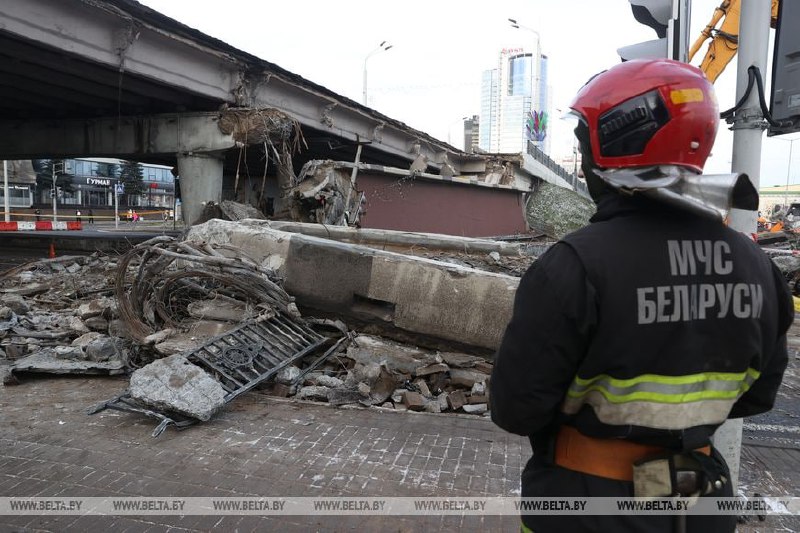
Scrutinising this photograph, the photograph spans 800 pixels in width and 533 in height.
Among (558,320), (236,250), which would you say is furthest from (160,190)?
(558,320)

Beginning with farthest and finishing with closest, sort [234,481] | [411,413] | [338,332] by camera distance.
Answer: [338,332] < [411,413] < [234,481]

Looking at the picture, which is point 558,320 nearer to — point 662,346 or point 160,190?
point 662,346

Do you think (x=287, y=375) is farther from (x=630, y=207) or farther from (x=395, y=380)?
(x=630, y=207)

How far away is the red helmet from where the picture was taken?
55.5 inches

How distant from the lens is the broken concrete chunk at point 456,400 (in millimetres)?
4654

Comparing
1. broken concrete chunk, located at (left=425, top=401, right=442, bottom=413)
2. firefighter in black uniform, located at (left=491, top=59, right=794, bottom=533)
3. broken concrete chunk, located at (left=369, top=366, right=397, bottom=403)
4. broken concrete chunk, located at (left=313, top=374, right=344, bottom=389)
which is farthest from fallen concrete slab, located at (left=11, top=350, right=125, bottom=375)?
firefighter in black uniform, located at (left=491, top=59, right=794, bottom=533)

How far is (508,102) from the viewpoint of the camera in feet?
189

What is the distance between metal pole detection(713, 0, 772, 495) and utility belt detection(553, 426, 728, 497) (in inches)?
50.1

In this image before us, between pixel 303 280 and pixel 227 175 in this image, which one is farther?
pixel 227 175

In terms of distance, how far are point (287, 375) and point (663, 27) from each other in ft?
13.2

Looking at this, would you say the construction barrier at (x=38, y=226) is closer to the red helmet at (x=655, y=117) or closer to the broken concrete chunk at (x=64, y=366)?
the broken concrete chunk at (x=64, y=366)

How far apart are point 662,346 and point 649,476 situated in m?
0.34

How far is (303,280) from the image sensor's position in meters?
5.86

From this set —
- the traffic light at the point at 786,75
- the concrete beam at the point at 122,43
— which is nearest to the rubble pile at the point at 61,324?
the concrete beam at the point at 122,43
